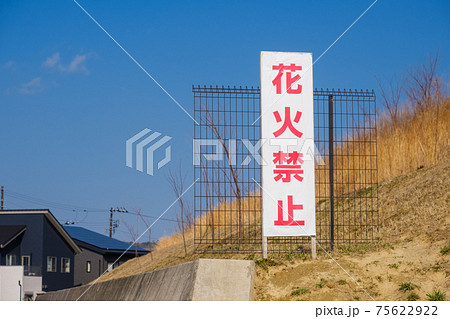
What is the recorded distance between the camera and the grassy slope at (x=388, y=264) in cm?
794

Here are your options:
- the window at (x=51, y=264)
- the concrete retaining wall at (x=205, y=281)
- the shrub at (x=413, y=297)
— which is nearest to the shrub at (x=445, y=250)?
the shrub at (x=413, y=297)

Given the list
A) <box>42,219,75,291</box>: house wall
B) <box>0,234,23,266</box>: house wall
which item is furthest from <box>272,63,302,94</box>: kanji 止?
<box>42,219,75,291</box>: house wall

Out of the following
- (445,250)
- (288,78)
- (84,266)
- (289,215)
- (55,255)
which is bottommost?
(84,266)

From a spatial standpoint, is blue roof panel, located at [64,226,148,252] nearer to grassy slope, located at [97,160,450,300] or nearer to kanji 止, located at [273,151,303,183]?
grassy slope, located at [97,160,450,300]

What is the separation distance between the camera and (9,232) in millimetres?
28797

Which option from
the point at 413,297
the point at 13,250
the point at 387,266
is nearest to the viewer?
the point at 413,297

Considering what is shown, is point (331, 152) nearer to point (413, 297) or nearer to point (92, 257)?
point (413, 297)

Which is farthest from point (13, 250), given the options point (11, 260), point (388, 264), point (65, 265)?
point (388, 264)

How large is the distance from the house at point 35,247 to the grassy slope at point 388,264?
72.4 ft

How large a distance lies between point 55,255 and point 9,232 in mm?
3549

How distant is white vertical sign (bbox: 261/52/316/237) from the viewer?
361 inches

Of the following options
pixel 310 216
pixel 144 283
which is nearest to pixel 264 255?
pixel 310 216

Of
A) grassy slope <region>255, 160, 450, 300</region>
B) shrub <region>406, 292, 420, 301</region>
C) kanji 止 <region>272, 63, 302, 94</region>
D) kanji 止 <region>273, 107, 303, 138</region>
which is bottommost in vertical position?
shrub <region>406, 292, 420, 301</region>

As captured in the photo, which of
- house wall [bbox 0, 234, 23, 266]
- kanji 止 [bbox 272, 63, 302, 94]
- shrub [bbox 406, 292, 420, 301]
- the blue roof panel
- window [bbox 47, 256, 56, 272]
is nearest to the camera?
shrub [bbox 406, 292, 420, 301]
